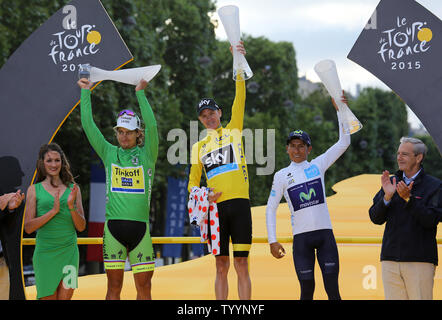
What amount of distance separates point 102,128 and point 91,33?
10.5 meters

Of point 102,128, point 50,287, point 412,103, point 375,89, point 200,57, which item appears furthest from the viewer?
point 375,89

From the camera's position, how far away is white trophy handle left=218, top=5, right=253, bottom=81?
20.8 feet

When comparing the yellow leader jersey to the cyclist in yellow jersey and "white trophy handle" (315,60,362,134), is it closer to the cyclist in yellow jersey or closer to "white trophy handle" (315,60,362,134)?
the cyclist in yellow jersey

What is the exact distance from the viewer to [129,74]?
6.50 metres

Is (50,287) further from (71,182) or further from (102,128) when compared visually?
(102,128)

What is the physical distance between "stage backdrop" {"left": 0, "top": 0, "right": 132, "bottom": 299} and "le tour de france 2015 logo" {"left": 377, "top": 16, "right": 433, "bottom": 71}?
115 inches

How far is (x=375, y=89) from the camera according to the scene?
151 feet

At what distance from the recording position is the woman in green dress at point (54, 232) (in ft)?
19.4

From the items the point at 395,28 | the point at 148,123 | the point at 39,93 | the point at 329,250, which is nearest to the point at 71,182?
the point at 148,123

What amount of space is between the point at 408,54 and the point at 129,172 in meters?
3.45

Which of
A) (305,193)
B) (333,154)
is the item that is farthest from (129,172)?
(333,154)

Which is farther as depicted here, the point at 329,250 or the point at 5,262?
the point at 5,262

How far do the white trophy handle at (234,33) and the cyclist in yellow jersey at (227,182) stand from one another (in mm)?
106

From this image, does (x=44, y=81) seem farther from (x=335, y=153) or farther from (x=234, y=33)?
(x=335, y=153)
